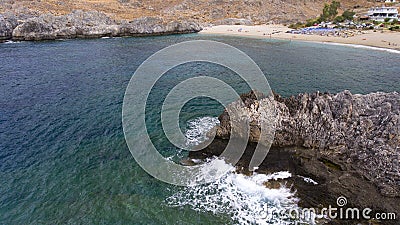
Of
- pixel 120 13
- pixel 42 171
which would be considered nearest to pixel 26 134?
pixel 42 171

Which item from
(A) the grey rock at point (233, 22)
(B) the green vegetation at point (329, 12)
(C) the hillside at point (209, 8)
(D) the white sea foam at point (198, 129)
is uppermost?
(C) the hillside at point (209, 8)

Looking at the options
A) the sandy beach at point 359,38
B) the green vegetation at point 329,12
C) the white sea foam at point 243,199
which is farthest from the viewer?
the green vegetation at point 329,12

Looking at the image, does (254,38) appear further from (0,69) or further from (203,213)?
(203,213)

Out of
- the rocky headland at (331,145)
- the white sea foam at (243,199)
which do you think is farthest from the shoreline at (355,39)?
the white sea foam at (243,199)
